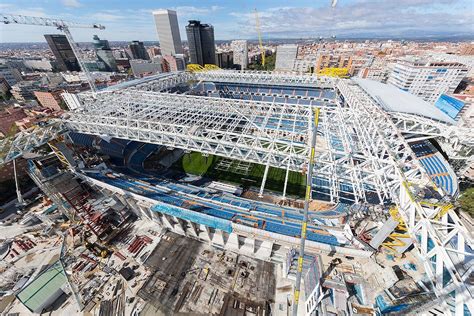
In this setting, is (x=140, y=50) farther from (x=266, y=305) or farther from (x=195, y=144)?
(x=266, y=305)

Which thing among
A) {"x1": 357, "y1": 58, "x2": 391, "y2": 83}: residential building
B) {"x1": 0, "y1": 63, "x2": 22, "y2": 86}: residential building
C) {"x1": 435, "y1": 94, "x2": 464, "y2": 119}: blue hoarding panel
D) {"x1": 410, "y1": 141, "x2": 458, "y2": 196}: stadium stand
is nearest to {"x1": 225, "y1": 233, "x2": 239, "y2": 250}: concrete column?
{"x1": 410, "y1": 141, "x2": 458, "y2": 196}: stadium stand

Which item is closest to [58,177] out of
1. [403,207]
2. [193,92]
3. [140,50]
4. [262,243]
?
[262,243]

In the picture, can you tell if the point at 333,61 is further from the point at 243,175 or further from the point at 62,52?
the point at 62,52

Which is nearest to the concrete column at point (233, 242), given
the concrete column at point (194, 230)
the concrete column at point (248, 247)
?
the concrete column at point (248, 247)

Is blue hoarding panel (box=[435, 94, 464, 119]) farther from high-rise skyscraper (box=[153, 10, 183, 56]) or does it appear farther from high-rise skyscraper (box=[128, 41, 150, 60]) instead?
high-rise skyscraper (box=[128, 41, 150, 60])

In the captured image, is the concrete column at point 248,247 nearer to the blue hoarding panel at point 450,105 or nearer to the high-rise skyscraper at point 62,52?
the blue hoarding panel at point 450,105
